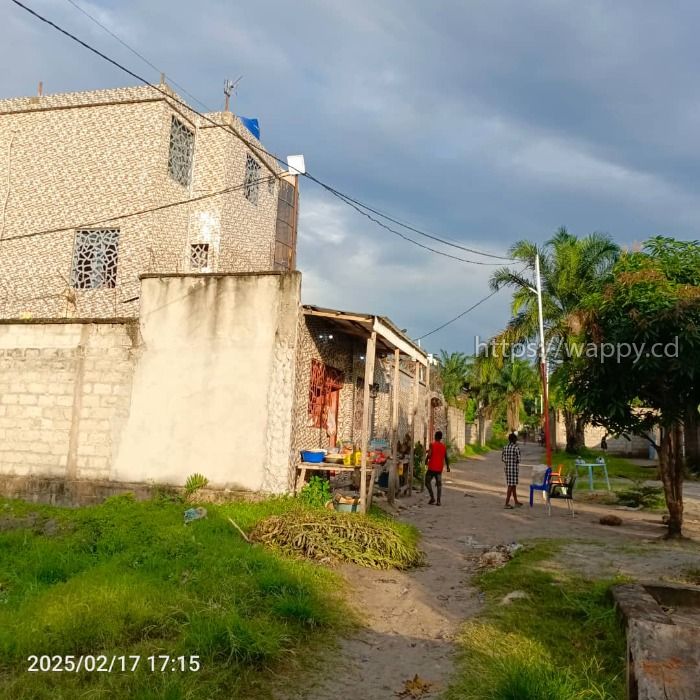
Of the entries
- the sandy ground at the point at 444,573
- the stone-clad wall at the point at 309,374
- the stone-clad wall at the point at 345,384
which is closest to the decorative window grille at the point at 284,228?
the stone-clad wall at the point at 345,384

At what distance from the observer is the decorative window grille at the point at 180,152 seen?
17922mm

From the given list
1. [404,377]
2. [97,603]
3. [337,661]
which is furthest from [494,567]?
[404,377]

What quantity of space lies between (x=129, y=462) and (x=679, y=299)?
904 cm

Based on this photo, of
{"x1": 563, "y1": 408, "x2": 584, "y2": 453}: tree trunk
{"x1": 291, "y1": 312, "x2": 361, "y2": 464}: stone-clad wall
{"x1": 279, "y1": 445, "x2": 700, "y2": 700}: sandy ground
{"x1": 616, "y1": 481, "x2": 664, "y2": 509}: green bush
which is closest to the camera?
{"x1": 279, "y1": 445, "x2": 700, "y2": 700}: sandy ground

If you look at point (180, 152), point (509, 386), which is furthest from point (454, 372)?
point (180, 152)

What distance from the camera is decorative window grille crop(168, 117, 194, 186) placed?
17.9 m

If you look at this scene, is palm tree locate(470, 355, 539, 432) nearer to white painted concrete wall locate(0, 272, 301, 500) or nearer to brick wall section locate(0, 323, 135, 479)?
white painted concrete wall locate(0, 272, 301, 500)

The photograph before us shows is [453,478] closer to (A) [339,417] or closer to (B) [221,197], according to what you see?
(A) [339,417]

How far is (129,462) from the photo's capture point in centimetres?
1022

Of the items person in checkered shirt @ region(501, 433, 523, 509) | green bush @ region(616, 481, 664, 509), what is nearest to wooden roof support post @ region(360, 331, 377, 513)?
person in checkered shirt @ region(501, 433, 523, 509)

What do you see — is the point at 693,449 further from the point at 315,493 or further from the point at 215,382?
the point at 215,382

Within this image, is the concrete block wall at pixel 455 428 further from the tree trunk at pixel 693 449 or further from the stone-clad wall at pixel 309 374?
the stone-clad wall at pixel 309 374

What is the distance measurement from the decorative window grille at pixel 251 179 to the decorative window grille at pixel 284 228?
1.55 metres

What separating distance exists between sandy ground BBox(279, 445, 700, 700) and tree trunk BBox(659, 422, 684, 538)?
1.19 ft
